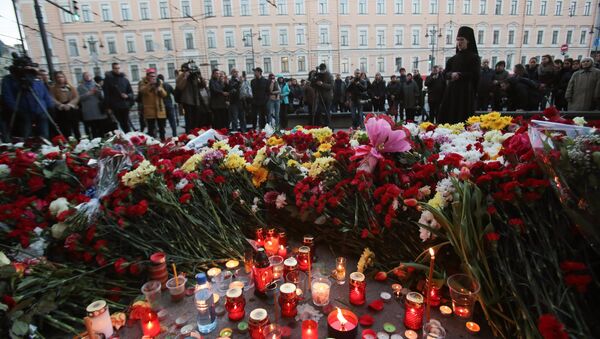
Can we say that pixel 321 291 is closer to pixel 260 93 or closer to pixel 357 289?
pixel 357 289

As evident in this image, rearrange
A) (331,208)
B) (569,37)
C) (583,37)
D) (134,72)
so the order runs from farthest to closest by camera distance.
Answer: (583,37), (569,37), (134,72), (331,208)

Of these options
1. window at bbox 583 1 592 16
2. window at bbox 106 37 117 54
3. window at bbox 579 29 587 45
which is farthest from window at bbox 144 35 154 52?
window at bbox 583 1 592 16

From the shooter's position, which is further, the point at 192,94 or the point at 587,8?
the point at 587,8

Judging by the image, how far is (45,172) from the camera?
6.58 ft

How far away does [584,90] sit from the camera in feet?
18.1

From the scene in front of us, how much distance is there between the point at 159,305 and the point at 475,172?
149 centimetres

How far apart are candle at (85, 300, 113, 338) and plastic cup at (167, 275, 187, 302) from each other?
0.88ft

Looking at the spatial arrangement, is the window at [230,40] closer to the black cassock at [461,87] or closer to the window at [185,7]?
the window at [185,7]

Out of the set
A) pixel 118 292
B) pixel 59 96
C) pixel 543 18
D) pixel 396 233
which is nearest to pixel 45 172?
pixel 118 292

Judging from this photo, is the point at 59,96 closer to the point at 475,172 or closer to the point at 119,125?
the point at 119,125

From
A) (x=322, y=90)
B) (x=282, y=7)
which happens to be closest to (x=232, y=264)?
(x=322, y=90)

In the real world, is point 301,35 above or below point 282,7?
below

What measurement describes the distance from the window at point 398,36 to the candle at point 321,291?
3319 cm

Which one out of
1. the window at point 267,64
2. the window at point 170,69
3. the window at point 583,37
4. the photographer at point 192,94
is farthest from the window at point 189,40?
the window at point 583,37
